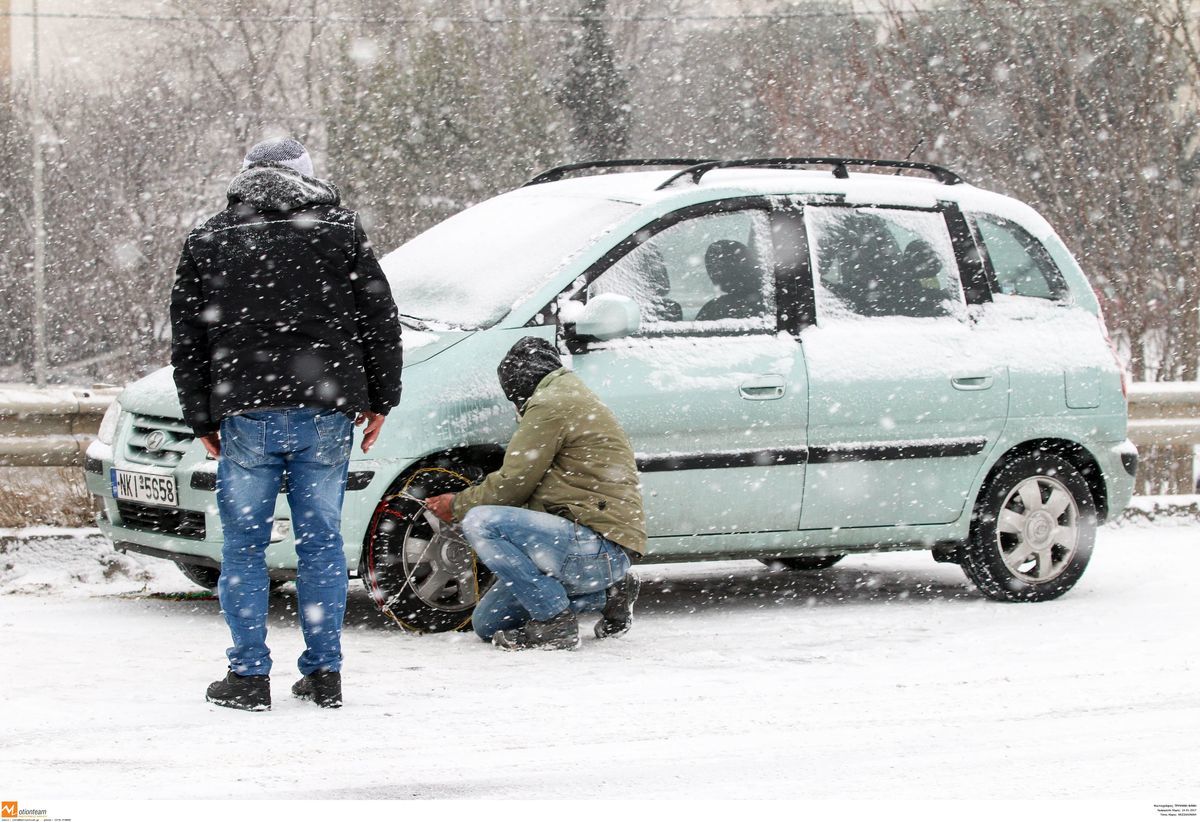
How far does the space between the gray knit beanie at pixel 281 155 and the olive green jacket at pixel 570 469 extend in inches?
53.9

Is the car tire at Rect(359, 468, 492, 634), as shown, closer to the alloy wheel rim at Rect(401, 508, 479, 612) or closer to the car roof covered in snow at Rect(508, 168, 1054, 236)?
the alloy wheel rim at Rect(401, 508, 479, 612)

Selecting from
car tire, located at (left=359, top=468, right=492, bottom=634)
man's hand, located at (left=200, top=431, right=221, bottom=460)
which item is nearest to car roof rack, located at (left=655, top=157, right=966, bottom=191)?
car tire, located at (left=359, top=468, right=492, bottom=634)

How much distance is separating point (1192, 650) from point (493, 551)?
2.65 meters

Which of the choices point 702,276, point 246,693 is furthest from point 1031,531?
point 246,693

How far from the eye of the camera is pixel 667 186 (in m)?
7.19

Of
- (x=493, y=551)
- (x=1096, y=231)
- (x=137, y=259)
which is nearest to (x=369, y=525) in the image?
(x=493, y=551)

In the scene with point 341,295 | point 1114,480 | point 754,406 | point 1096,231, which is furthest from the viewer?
point 1096,231

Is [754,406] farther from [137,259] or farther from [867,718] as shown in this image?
[137,259]

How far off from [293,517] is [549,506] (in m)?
1.42

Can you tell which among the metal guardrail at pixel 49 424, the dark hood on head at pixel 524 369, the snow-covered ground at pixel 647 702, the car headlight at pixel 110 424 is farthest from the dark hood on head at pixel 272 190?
the metal guardrail at pixel 49 424

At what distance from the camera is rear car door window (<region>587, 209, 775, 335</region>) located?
22.6 ft

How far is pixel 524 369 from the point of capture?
20.8 ft

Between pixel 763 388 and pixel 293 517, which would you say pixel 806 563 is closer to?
pixel 763 388

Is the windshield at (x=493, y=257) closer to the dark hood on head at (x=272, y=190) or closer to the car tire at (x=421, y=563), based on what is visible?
the car tire at (x=421, y=563)
